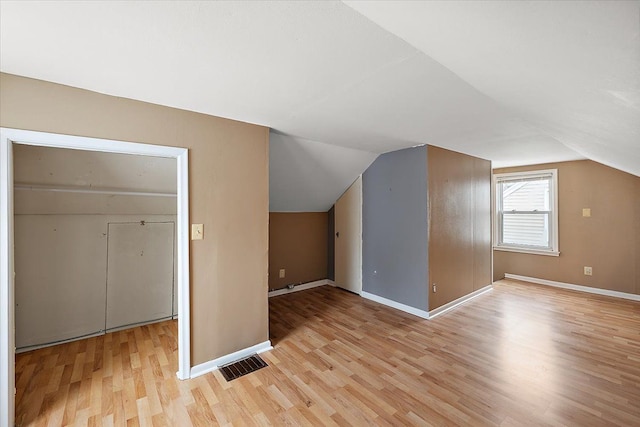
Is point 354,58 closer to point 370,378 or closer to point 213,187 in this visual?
point 213,187

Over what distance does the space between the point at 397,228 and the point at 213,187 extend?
96.7 inches

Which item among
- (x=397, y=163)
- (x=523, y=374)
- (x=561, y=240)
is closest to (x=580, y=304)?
(x=561, y=240)

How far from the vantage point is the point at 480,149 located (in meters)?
3.53

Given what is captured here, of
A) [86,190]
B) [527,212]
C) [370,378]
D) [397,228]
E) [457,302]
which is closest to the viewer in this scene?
[370,378]

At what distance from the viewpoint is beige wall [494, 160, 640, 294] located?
12.7 ft

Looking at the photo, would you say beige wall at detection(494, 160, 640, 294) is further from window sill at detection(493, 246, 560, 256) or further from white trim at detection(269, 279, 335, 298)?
white trim at detection(269, 279, 335, 298)

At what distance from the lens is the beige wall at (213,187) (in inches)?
67.1

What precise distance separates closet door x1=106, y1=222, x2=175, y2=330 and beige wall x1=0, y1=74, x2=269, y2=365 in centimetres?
126

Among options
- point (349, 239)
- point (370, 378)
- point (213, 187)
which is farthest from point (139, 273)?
point (349, 239)

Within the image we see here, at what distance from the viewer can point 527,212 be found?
191 inches

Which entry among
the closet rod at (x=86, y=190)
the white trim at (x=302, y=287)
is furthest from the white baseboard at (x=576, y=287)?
the closet rod at (x=86, y=190)

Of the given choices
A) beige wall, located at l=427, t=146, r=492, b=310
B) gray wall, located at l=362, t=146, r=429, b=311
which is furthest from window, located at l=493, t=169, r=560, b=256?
gray wall, located at l=362, t=146, r=429, b=311

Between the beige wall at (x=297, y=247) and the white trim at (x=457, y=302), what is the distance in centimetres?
198

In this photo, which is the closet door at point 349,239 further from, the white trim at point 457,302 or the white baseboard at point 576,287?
the white baseboard at point 576,287
